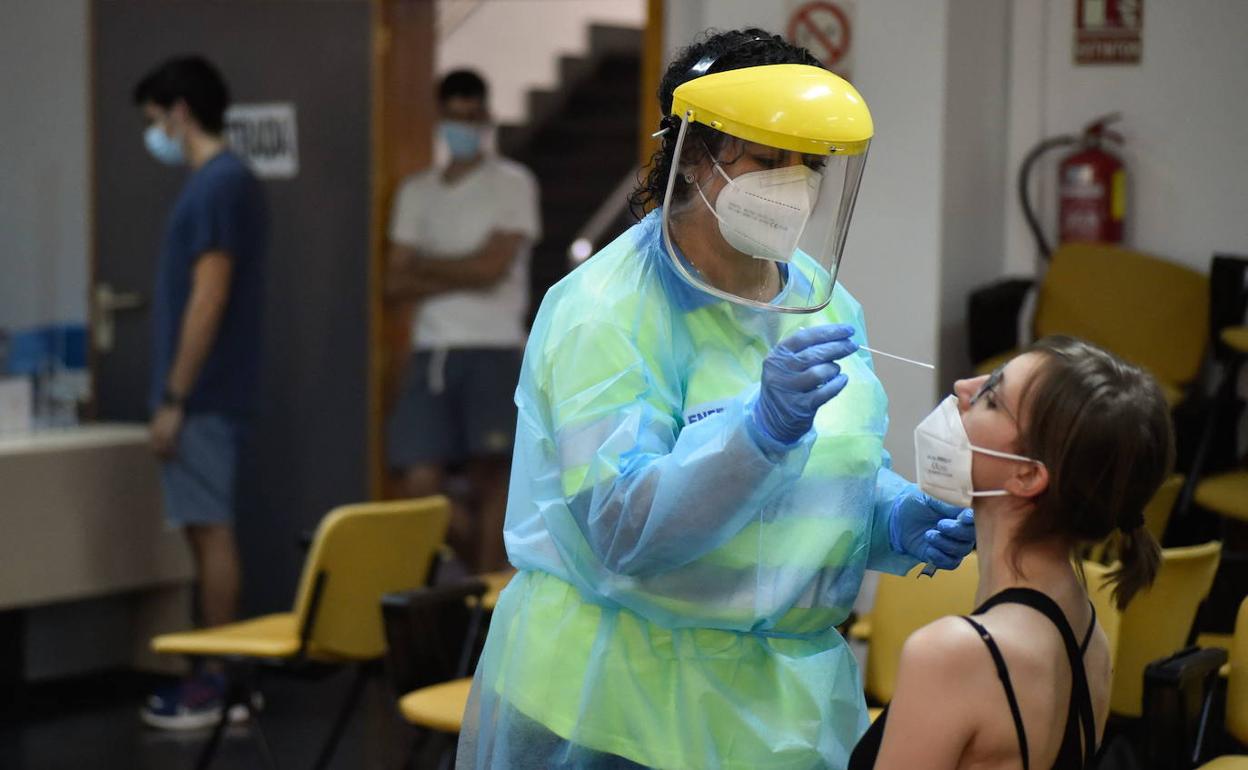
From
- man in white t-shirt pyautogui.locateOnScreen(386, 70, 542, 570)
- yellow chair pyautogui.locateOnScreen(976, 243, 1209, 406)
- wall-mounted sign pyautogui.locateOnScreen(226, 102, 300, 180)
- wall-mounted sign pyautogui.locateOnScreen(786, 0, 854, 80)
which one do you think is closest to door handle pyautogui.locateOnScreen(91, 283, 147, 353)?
wall-mounted sign pyautogui.locateOnScreen(226, 102, 300, 180)

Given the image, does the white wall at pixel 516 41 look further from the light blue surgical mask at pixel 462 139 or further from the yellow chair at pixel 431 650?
the yellow chair at pixel 431 650

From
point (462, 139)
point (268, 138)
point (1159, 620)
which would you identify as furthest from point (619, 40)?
point (1159, 620)

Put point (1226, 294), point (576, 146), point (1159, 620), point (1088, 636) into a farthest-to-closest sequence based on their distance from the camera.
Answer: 1. point (576, 146)
2. point (1226, 294)
3. point (1159, 620)
4. point (1088, 636)

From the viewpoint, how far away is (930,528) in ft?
5.83

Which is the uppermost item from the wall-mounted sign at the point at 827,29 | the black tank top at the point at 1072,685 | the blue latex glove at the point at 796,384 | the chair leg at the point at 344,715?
the wall-mounted sign at the point at 827,29

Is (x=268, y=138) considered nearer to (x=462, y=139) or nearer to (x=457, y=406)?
(x=462, y=139)

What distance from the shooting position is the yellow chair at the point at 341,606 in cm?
350

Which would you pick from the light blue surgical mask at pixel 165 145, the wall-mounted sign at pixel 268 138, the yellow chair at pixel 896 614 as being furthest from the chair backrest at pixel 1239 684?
the wall-mounted sign at pixel 268 138

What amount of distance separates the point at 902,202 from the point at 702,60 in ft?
8.02

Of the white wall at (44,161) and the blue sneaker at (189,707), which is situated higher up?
the white wall at (44,161)

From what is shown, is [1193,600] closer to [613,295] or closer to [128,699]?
[613,295]

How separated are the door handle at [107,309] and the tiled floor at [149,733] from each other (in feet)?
3.97

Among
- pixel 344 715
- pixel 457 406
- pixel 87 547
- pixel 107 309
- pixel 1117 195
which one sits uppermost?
pixel 1117 195

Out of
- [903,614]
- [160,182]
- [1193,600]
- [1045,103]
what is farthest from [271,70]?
[1193,600]
